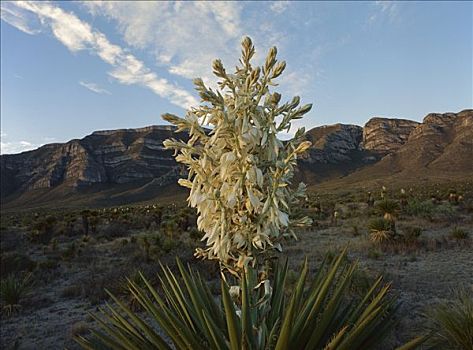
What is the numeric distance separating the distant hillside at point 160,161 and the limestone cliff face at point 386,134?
0.26 meters

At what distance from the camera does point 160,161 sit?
327 feet

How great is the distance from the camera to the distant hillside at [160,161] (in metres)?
72.9

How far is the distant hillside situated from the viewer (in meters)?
72.9

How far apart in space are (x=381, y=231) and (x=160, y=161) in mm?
91773

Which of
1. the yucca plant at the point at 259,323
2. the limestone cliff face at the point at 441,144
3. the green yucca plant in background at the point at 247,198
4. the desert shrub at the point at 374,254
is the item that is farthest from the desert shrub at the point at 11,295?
the limestone cliff face at the point at 441,144

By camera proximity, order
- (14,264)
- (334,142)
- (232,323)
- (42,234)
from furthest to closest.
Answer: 1. (334,142)
2. (42,234)
3. (14,264)
4. (232,323)

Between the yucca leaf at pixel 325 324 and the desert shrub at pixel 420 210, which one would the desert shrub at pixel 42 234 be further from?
the desert shrub at pixel 420 210

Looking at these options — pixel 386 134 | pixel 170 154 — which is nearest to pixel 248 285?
pixel 170 154

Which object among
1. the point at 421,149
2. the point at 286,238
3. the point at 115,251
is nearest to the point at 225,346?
the point at 286,238

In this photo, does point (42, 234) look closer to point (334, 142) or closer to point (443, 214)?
point (443, 214)

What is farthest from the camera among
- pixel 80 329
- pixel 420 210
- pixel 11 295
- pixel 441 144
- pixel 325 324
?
pixel 441 144

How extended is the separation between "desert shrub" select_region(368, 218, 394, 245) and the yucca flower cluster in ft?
32.1

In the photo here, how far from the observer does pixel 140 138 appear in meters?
106

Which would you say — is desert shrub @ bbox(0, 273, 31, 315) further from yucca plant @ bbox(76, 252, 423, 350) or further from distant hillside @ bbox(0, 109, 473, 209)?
distant hillside @ bbox(0, 109, 473, 209)
